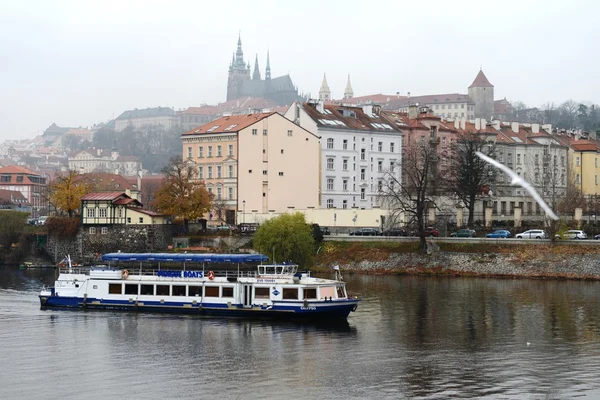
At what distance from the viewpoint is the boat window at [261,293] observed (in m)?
58.8

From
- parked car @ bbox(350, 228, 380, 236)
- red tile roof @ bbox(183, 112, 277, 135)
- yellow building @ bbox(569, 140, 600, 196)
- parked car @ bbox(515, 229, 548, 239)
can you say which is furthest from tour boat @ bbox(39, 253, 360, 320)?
yellow building @ bbox(569, 140, 600, 196)

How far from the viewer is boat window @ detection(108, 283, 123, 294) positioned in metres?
63.3

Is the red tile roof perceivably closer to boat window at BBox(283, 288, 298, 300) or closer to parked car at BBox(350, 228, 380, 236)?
parked car at BBox(350, 228, 380, 236)

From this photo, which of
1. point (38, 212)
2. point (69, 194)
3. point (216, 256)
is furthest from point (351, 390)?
point (38, 212)

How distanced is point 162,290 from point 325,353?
17.9 metres

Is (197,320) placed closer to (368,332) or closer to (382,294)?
(368,332)

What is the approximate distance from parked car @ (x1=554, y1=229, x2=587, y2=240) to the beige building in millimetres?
30255

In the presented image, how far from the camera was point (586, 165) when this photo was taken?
12781 cm

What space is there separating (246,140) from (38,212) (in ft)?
230

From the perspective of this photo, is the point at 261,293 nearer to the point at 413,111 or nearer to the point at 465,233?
the point at 465,233

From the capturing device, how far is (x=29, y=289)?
7425 cm

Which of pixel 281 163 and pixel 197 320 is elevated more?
pixel 281 163

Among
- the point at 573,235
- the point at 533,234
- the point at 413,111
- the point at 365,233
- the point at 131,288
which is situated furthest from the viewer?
the point at 413,111

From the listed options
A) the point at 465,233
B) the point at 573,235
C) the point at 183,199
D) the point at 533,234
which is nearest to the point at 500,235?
the point at 465,233
